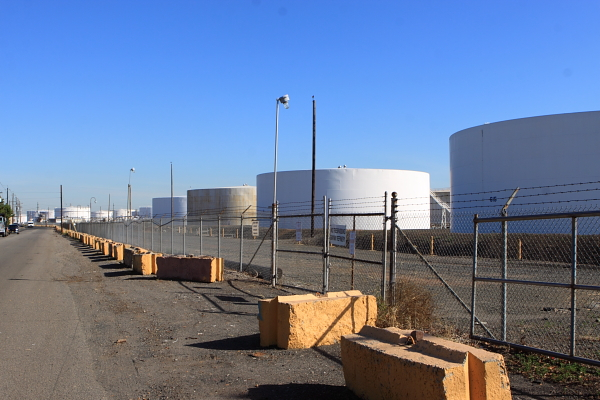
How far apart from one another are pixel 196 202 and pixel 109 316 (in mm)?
82559

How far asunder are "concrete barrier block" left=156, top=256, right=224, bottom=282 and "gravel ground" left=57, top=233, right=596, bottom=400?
8.30 ft

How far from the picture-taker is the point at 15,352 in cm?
692

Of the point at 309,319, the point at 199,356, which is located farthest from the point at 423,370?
the point at 199,356

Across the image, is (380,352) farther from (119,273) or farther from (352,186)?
(352,186)

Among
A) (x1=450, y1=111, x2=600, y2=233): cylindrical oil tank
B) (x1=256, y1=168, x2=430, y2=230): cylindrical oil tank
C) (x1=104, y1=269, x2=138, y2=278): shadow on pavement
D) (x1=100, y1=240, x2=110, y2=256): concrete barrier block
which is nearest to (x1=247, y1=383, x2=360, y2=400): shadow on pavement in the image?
(x1=104, y1=269, x2=138, y2=278): shadow on pavement

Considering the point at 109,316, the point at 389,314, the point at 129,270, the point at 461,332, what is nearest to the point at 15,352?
the point at 109,316

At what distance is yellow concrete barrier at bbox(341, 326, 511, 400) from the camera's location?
414 centimetres

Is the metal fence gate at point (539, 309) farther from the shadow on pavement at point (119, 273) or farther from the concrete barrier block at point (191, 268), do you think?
the shadow on pavement at point (119, 273)

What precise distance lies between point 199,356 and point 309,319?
1.49 metres

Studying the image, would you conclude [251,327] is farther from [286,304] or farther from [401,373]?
[401,373]

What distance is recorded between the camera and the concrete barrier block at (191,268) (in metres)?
14.5

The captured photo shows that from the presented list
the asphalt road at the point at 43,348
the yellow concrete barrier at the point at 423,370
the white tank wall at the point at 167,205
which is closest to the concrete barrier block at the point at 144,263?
the asphalt road at the point at 43,348

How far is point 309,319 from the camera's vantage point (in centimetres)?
712

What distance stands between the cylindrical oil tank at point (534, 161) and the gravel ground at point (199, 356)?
2342cm
